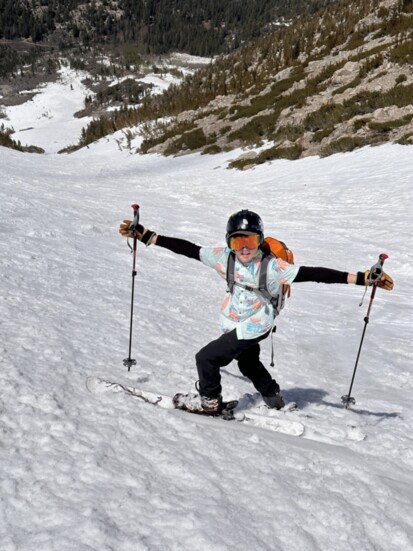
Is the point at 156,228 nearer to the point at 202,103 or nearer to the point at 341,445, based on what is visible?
the point at 341,445

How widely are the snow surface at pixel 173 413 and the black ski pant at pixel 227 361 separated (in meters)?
0.30

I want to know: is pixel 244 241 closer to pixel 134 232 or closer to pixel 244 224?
pixel 244 224

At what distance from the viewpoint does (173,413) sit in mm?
3807

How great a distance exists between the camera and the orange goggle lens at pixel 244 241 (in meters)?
3.67

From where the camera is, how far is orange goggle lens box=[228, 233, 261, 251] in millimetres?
3666

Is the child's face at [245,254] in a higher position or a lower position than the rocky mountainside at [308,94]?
lower

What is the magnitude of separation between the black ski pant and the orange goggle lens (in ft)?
2.25

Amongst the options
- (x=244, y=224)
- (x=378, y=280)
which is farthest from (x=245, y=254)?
(x=378, y=280)

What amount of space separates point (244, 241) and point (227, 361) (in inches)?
39.0

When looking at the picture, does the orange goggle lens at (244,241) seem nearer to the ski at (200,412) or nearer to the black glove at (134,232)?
the black glove at (134,232)

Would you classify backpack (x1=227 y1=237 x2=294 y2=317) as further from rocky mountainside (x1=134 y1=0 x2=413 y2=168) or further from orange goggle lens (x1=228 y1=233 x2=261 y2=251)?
rocky mountainside (x1=134 y1=0 x2=413 y2=168)

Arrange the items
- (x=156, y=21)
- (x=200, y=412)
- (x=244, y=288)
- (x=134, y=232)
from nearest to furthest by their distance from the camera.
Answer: (x=244, y=288)
(x=200, y=412)
(x=134, y=232)
(x=156, y=21)

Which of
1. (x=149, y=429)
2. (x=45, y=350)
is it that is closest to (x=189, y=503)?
(x=149, y=429)

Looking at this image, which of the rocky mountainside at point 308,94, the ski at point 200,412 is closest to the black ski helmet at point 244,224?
the ski at point 200,412
